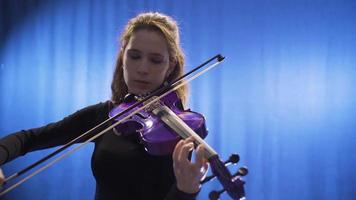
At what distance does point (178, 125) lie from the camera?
2.69ft

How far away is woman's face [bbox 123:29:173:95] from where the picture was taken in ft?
3.14

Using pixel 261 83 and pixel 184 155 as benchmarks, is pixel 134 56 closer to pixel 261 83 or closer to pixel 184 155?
pixel 184 155

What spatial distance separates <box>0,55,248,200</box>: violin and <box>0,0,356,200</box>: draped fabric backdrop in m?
0.77

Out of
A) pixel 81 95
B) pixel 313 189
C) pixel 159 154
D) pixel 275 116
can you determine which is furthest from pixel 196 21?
pixel 159 154

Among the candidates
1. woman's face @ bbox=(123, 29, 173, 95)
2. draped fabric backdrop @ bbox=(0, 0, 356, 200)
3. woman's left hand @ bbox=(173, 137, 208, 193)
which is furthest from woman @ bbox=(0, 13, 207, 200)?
draped fabric backdrop @ bbox=(0, 0, 356, 200)

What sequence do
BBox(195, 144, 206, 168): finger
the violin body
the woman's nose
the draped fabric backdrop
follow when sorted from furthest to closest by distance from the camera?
the draped fabric backdrop < the woman's nose < the violin body < BBox(195, 144, 206, 168): finger

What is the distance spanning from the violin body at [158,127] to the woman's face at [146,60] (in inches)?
2.6

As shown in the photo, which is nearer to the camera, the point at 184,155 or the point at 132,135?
the point at 184,155

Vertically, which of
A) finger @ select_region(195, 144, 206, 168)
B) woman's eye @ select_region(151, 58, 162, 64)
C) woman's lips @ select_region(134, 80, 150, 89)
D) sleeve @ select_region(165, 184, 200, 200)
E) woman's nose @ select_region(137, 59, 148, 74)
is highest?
woman's eye @ select_region(151, 58, 162, 64)

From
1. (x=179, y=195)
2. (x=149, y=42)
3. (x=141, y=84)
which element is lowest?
(x=179, y=195)

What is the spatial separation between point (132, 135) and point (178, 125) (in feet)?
0.57

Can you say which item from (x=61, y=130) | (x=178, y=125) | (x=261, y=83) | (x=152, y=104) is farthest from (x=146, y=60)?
(x=261, y=83)

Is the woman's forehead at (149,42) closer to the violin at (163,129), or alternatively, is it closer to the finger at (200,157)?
the violin at (163,129)

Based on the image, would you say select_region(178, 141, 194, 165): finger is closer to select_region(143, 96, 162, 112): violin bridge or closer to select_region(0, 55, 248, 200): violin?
select_region(0, 55, 248, 200): violin
